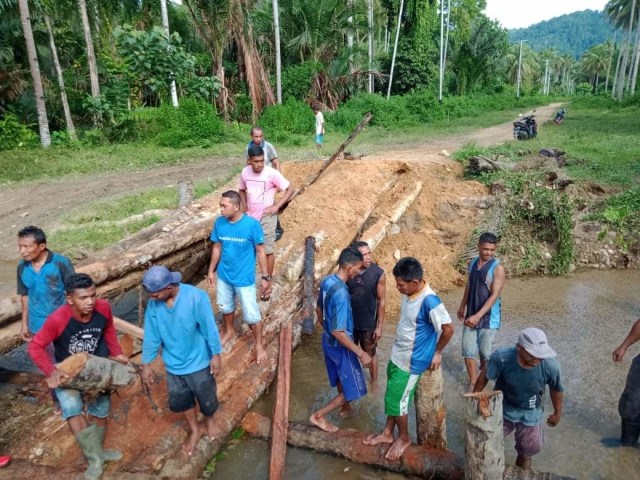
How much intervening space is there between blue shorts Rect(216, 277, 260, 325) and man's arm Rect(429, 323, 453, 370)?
200cm

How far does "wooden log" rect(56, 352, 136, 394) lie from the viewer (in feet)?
10.7

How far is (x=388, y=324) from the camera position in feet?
23.7

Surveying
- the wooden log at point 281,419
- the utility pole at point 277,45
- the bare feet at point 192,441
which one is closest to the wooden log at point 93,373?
the bare feet at point 192,441

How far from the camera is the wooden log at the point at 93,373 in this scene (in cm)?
326

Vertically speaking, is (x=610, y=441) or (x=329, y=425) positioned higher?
(x=329, y=425)

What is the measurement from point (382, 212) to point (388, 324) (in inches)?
115

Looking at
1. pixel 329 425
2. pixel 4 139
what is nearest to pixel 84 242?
pixel 329 425

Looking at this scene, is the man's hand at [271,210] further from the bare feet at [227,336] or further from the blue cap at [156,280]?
the blue cap at [156,280]

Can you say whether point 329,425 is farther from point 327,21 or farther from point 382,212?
point 327,21

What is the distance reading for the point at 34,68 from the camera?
15445 millimetres

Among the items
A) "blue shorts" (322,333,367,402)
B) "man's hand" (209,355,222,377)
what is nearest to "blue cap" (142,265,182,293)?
"man's hand" (209,355,222,377)

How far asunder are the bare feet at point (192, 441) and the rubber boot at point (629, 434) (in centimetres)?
383

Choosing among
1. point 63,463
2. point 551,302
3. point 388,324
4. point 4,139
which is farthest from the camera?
point 4,139

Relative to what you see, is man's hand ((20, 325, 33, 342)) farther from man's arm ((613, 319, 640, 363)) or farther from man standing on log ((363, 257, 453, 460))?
man's arm ((613, 319, 640, 363))
